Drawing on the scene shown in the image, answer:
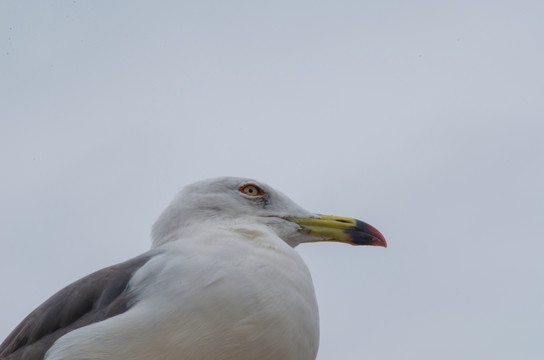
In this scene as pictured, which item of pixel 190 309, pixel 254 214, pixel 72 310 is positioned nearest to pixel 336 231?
pixel 254 214

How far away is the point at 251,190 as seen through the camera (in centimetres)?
657

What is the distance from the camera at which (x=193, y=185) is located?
6566mm

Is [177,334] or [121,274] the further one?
[121,274]

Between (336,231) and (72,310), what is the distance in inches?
82.9

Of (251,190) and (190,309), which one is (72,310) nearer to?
(190,309)

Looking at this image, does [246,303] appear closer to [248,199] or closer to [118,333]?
[118,333]

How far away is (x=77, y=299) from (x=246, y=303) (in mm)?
989

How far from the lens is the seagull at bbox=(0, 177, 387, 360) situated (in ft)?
15.3

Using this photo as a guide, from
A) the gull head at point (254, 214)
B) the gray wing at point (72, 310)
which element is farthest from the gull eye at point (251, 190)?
the gray wing at point (72, 310)

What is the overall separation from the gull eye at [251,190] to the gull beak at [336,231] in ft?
0.97

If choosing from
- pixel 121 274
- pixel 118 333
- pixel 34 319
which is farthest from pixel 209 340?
pixel 34 319

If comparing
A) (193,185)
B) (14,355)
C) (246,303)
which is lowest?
(14,355)

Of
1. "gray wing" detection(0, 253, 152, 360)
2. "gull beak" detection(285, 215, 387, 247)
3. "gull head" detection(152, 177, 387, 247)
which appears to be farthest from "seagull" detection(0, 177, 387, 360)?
"gull beak" detection(285, 215, 387, 247)

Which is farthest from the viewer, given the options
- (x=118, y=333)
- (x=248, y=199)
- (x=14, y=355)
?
(x=248, y=199)
